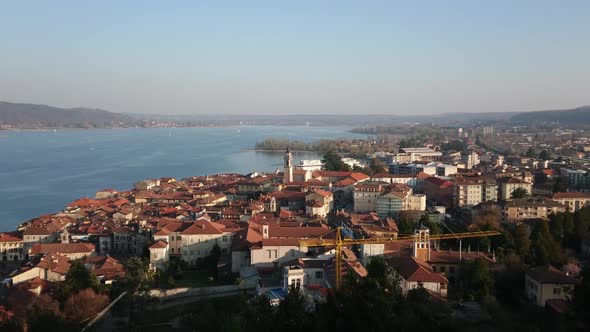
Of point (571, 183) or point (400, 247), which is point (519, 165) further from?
point (400, 247)

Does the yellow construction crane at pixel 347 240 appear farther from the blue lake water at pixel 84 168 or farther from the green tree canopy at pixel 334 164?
the green tree canopy at pixel 334 164

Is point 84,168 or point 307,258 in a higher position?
point 307,258

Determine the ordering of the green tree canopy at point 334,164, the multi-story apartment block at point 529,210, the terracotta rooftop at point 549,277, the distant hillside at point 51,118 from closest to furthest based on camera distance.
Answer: the terracotta rooftop at point 549,277
the multi-story apartment block at point 529,210
the green tree canopy at point 334,164
the distant hillside at point 51,118

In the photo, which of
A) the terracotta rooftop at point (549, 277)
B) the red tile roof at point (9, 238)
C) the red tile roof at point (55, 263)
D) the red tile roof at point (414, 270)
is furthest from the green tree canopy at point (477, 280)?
the red tile roof at point (9, 238)

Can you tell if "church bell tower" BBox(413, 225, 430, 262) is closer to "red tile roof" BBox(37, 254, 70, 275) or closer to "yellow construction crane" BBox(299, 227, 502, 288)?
"yellow construction crane" BBox(299, 227, 502, 288)

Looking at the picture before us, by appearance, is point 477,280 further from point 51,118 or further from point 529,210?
point 51,118

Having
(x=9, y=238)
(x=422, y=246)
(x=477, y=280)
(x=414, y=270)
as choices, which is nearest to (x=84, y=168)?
(x=9, y=238)

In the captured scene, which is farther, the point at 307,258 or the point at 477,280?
the point at 307,258
